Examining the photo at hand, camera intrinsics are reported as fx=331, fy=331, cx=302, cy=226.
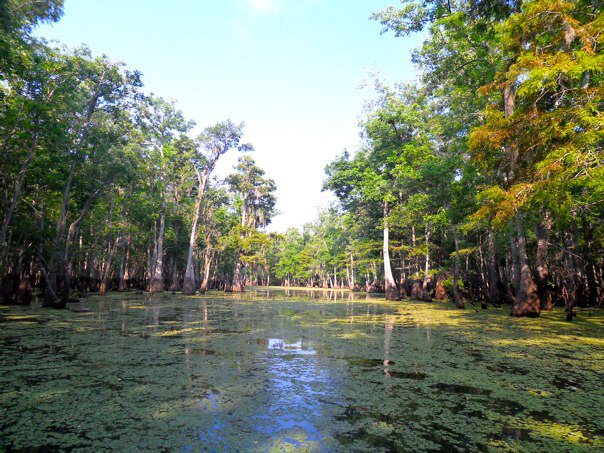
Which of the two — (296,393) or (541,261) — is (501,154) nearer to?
(541,261)

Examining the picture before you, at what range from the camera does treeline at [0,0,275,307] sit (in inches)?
384

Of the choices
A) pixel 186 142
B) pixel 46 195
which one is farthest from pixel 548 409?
pixel 186 142

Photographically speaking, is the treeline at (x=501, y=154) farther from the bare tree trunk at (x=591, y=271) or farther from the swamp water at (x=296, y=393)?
the swamp water at (x=296, y=393)

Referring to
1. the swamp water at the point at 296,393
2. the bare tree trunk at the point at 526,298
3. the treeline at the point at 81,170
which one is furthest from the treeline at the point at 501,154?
the treeline at the point at 81,170

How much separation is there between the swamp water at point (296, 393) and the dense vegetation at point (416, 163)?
11.3 feet

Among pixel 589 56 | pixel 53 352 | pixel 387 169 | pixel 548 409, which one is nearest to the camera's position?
pixel 548 409

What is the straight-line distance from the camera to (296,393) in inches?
120

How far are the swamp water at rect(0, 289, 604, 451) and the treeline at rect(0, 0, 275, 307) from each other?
714 cm

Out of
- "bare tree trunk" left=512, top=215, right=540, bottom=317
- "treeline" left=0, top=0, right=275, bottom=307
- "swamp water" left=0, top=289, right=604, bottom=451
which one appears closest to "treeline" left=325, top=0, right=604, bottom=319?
"bare tree trunk" left=512, top=215, right=540, bottom=317

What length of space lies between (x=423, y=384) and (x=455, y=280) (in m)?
12.3

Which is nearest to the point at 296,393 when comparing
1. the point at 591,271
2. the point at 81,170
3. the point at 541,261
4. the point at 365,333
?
the point at 365,333

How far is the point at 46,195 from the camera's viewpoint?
47.2 feet

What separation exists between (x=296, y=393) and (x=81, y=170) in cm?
1576

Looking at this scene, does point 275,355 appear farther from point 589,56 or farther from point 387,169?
point 387,169
